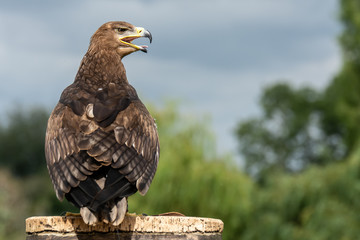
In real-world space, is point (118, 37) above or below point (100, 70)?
above

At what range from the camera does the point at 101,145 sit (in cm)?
554

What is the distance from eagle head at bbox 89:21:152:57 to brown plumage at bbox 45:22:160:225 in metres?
0.33

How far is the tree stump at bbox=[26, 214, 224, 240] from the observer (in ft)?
17.5

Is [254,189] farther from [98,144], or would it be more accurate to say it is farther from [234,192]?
[98,144]

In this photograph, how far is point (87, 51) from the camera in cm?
757

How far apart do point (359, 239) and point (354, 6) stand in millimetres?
23325

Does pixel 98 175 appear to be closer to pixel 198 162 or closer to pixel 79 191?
pixel 79 191

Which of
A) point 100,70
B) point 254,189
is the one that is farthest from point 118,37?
point 254,189

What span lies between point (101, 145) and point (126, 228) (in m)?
0.74

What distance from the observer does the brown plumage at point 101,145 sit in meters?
5.27

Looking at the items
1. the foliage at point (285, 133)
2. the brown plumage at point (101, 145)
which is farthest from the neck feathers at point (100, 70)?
the foliage at point (285, 133)

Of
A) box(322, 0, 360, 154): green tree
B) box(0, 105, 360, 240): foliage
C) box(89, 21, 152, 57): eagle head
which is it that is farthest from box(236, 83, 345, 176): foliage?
box(89, 21, 152, 57): eagle head

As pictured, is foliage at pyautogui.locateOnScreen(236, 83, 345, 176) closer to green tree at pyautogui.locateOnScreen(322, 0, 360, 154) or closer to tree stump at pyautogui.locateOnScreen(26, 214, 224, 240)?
green tree at pyautogui.locateOnScreen(322, 0, 360, 154)

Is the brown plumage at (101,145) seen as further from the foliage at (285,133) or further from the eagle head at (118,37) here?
the foliage at (285,133)
